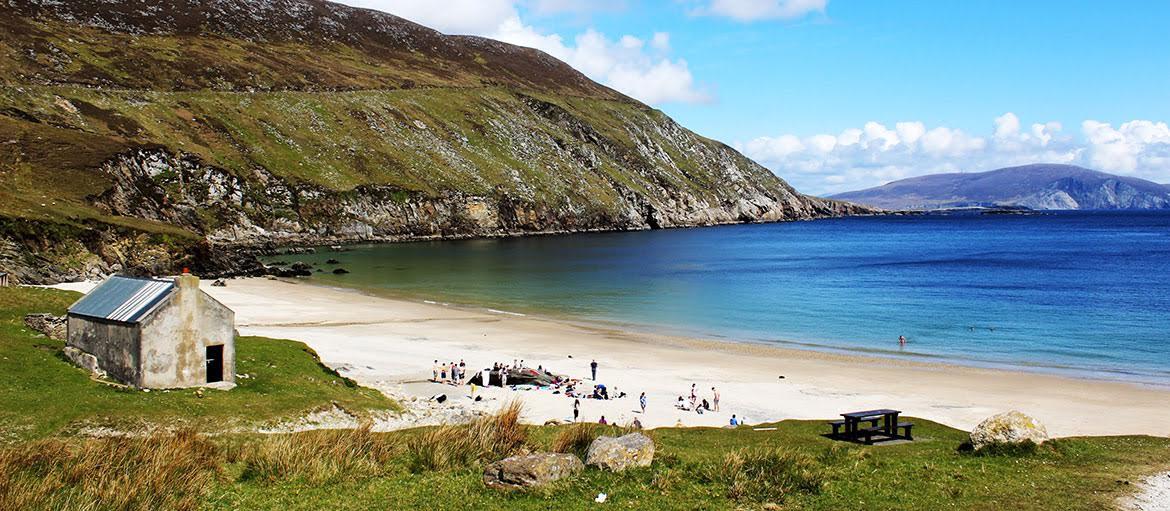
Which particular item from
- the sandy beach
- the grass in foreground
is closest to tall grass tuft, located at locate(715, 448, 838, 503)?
the grass in foreground

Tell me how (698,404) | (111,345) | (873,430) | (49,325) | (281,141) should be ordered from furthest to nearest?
(281,141)
(698,404)
(49,325)
(111,345)
(873,430)

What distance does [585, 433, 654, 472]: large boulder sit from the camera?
17969mm

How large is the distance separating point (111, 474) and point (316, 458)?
3.69 m

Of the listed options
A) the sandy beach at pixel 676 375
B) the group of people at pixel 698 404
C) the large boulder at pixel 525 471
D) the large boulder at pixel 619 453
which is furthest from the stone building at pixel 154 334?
the group of people at pixel 698 404

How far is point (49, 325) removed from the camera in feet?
114

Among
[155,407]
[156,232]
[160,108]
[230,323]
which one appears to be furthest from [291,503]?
[160,108]

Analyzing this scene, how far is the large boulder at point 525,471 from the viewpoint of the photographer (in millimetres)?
16469

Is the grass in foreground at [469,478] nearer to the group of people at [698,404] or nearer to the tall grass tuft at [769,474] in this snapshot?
the tall grass tuft at [769,474]

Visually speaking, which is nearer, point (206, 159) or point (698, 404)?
point (698, 404)

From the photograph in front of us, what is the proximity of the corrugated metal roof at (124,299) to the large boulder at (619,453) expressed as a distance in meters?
19.2

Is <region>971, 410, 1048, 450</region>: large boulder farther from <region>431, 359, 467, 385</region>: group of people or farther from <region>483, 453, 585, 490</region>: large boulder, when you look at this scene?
<region>431, 359, 467, 385</region>: group of people

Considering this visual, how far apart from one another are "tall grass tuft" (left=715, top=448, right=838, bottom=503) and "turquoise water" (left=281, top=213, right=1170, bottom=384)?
125ft

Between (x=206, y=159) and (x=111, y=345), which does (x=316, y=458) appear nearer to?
(x=111, y=345)

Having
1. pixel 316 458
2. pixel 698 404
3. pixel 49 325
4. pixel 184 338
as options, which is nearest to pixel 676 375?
pixel 698 404
